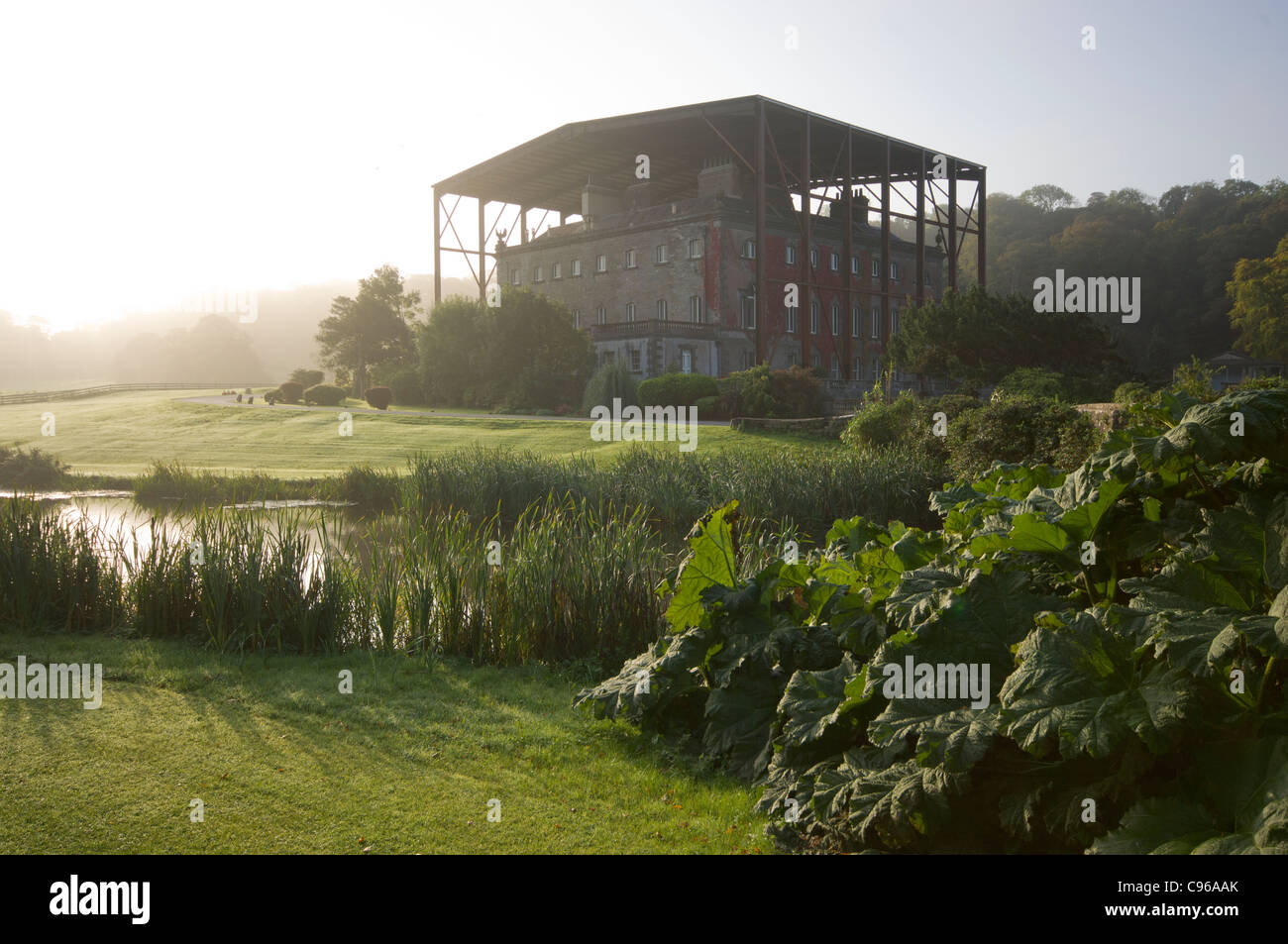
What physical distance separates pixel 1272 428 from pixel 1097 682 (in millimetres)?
1082

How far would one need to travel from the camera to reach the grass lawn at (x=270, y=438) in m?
26.7

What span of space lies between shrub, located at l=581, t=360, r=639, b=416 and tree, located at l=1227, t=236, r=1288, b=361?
1149 inches

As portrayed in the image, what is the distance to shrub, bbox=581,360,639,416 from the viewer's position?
113 feet

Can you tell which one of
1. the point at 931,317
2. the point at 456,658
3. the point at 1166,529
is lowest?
the point at 456,658

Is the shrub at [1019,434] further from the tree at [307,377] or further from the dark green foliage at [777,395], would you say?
the tree at [307,377]

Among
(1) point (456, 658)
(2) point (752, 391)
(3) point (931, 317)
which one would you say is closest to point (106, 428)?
(2) point (752, 391)

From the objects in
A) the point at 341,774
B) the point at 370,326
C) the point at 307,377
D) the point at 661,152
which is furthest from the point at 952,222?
the point at 341,774

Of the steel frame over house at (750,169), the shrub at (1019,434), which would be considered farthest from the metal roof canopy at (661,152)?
→ the shrub at (1019,434)

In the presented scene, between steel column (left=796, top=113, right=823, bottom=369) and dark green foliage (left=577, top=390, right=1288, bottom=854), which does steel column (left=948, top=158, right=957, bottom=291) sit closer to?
steel column (left=796, top=113, right=823, bottom=369)

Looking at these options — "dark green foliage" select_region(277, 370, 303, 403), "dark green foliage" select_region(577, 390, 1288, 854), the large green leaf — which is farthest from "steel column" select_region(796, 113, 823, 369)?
the large green leaf

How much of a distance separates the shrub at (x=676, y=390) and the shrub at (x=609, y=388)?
70 centimetres

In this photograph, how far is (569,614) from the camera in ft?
26.2

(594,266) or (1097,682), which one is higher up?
(594,266)
